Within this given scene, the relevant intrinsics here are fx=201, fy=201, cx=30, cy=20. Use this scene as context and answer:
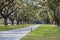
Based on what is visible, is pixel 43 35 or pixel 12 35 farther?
pixel 43 35

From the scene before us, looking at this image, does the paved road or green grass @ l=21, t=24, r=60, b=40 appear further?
green grass @ l=21, t=24, r=60, b=40

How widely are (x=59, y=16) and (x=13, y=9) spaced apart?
18279mm

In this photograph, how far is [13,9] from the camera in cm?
5653

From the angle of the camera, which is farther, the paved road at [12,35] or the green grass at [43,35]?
the green grass at [43,35]

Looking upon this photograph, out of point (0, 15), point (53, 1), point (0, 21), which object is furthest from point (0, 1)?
Result: point (0, 21)

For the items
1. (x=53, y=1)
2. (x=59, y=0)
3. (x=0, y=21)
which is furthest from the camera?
(x=0, y=21)

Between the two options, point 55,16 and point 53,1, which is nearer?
point 53,1

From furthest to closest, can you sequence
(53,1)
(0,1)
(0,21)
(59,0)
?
(0,21), (0,1), (53,1), (59,0)

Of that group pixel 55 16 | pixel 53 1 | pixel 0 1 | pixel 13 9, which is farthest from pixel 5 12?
pixel 53 1

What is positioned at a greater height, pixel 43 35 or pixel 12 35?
pixel 12 35

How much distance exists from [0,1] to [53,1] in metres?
15.6

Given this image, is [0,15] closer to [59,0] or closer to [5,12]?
[5,12]

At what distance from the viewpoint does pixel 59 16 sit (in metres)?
67.4

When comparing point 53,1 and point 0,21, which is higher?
point 53,1
